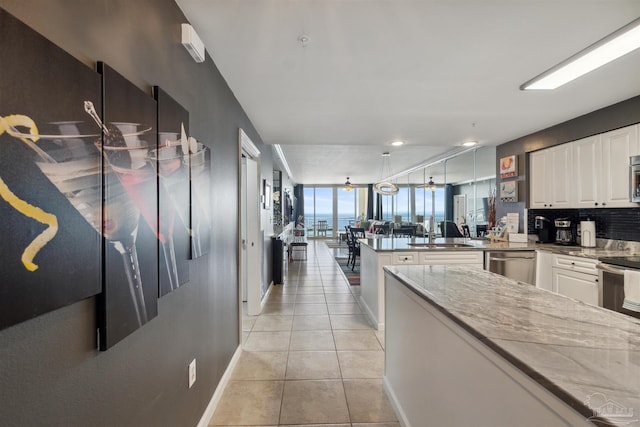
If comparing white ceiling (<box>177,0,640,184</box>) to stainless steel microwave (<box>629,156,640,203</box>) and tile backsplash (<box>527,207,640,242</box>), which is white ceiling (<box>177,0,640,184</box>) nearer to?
stainless steel microwave (<box>629,156,640,203</box>)

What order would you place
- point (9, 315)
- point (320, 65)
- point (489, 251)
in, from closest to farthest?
1. point (9, 315)
2. point (320, 65)
3. point (489, 251)

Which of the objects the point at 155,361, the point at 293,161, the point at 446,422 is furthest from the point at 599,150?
the point at 293,161

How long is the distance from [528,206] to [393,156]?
325 centimetres

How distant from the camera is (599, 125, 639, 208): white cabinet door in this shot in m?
2.84

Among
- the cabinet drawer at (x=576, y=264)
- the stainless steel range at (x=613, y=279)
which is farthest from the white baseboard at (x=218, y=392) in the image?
the cabinet drawer at (x=576, y=264)

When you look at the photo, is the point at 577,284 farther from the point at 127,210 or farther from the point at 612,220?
the point at 127,210

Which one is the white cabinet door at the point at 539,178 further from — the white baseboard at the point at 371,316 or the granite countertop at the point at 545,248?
the white baseboard at the point at 371,316

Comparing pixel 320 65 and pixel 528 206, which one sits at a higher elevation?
pixel 320 65

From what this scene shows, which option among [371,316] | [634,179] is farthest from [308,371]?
[634,179]

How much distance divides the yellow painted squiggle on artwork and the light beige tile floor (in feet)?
5.70

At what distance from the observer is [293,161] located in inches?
293

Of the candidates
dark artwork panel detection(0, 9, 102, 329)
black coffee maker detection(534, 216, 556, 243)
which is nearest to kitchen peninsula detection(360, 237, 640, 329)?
black coffee maker detection(534, 216, 556, 243)

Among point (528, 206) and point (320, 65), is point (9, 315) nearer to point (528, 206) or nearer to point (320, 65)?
point (320, 65)

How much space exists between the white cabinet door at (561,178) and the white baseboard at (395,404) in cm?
311
